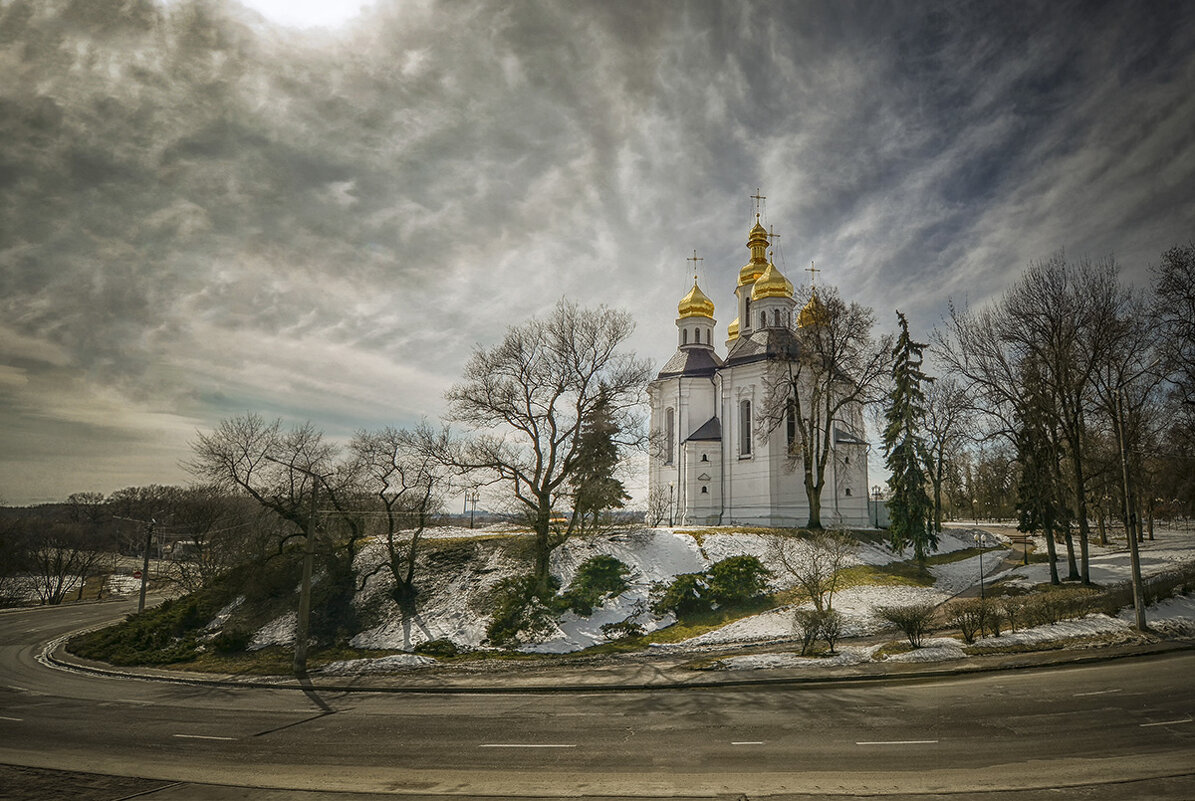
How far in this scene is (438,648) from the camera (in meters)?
24.0

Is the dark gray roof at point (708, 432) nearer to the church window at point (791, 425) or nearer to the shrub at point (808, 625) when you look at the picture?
the church window at point (791, 425)

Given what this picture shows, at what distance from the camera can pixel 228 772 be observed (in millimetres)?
11430

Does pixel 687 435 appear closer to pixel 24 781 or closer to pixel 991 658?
pixel 991 658

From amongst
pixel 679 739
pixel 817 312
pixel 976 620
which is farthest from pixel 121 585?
pixel 976 620

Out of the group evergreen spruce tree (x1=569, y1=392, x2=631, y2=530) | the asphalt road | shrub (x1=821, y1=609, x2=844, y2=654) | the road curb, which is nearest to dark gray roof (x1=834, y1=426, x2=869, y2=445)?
evergreen spruce tree (x1=569, y1=392, x2=631, y2=530)

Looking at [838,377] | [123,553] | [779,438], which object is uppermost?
[838,377]

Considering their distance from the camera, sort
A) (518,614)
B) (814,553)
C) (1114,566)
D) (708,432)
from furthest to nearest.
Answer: (708,432)
(1114,566)
(814,553)
(518,614)

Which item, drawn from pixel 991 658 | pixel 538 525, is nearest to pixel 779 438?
pixel 538 525

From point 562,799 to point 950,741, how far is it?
6.88 meters

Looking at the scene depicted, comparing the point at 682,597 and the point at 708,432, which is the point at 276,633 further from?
Result: the point at 708,432

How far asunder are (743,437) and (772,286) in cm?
1142

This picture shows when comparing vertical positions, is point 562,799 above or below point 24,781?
above

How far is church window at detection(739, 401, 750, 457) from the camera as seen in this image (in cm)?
4169


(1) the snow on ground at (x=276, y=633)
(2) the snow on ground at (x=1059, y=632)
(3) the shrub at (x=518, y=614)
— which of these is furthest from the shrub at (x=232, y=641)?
(2) the snow on ground at (x=1059, y=632)
